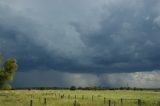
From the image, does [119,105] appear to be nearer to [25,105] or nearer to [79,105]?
[79,105]

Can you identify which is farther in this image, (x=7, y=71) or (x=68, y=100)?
(x=7, y=71)

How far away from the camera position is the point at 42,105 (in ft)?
161

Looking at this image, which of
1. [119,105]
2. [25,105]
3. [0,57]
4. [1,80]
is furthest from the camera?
[1,80]

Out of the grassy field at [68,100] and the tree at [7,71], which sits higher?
the tree at [7,71]

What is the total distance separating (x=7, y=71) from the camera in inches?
4813

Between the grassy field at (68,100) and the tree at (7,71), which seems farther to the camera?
the tree at (7,71)

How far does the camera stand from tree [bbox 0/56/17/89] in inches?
4771

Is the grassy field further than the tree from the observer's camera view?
No

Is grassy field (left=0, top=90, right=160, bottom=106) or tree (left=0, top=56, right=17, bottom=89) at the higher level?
tree (left=0, top=56, right=17, bottom=89)

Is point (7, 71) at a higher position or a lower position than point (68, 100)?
higher

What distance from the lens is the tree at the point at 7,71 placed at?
121188 millimetres

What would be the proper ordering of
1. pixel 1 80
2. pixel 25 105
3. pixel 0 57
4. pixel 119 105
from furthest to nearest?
pixel 1 80 < pixel 0 57 < pixel 119 105 < pixel 25 105

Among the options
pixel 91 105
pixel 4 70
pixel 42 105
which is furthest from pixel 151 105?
pixel 4 70

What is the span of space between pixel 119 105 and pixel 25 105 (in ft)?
46.6
